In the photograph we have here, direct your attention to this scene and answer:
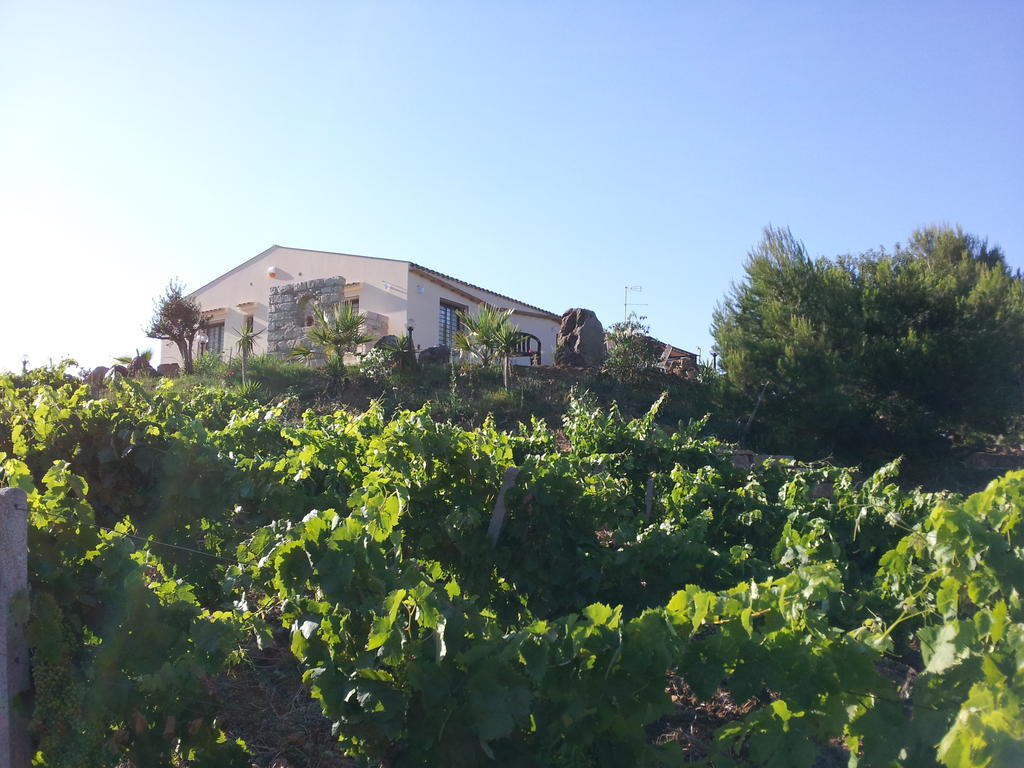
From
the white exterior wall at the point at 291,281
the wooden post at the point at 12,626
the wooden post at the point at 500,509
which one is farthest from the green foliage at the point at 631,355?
the wooden post at the point at 12,626

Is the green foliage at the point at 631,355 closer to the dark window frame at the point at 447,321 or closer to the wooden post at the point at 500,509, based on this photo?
the dark window frame at the point at 447,321

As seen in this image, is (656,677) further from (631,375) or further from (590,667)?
(631,375)

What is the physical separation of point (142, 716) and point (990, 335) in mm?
13637

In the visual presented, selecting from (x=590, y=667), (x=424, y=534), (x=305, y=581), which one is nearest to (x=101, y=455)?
(x=424, y=534)

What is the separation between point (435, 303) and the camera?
59.6 ft

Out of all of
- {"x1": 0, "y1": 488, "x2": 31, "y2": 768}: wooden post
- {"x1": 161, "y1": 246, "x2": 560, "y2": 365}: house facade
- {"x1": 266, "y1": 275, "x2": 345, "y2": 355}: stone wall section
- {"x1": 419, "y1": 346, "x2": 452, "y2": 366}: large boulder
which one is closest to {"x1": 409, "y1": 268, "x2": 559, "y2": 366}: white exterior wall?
{"x1": 161, "y1": 246, "x2": 560, "y2": 365}: house facade

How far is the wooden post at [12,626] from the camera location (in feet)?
5.85

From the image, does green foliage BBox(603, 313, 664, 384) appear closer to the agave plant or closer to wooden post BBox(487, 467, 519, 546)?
the agave plant

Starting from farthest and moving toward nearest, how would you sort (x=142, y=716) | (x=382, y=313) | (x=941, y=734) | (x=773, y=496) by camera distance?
1. (x=382, y=313)
2. (x=773, y=496)
3. (x=142, y=716)
4. (x=941, y=734)

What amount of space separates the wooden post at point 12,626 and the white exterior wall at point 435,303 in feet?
48.4

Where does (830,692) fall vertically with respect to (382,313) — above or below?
below

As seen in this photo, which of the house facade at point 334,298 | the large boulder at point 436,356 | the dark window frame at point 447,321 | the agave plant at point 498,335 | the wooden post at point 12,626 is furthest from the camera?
the dark window frame at point 447,321

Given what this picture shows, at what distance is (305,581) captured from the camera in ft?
7.51

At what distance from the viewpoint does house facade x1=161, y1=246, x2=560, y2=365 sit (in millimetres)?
17484
